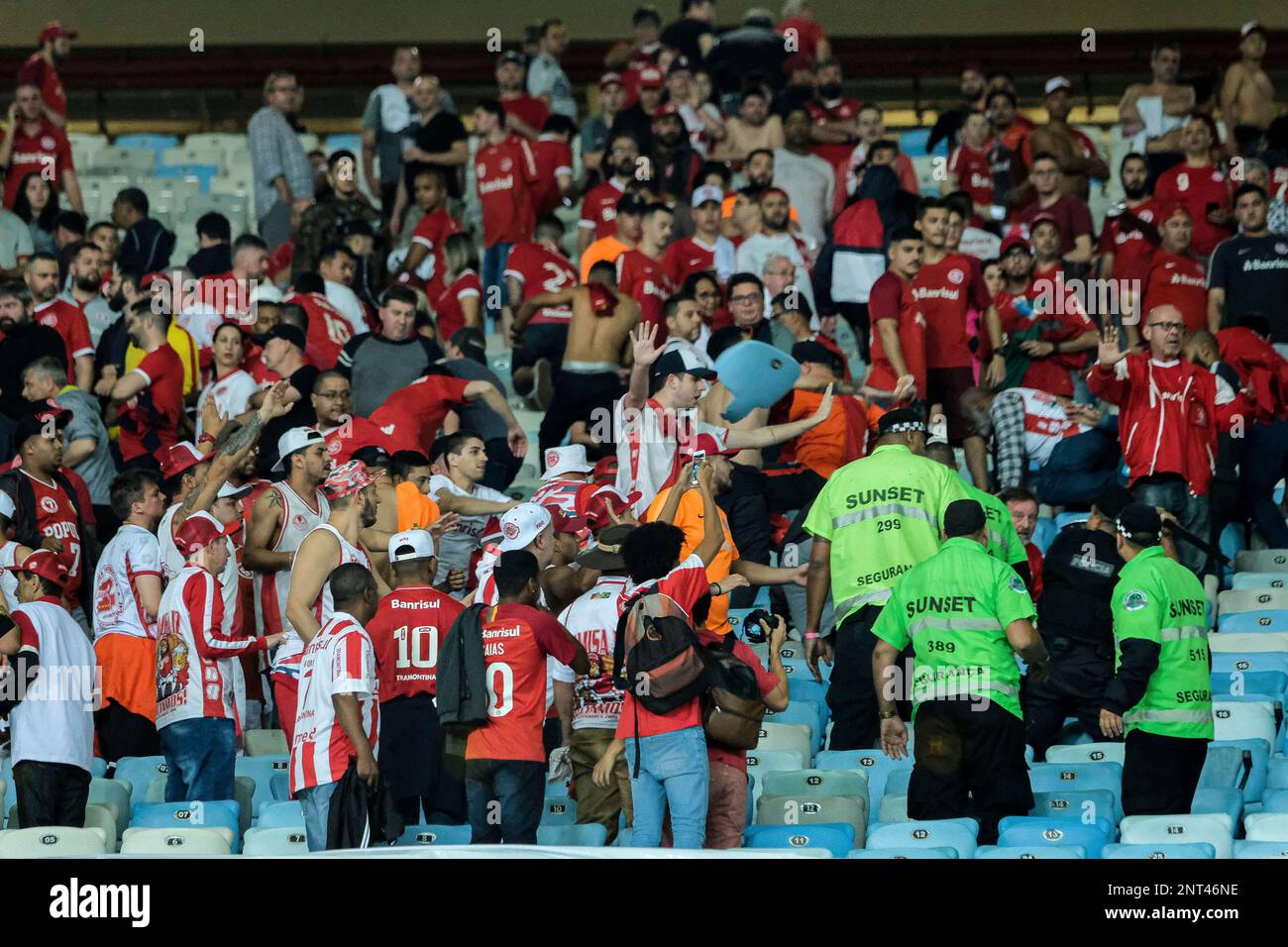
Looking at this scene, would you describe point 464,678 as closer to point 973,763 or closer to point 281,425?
point 973,763

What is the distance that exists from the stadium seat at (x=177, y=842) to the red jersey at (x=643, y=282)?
16.5 ft

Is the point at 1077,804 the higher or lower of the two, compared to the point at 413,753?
lower

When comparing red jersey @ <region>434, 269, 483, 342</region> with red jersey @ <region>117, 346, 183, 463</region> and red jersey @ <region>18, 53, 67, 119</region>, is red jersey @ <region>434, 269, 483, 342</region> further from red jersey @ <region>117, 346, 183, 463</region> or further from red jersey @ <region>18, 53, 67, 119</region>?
red jersey @ <region>18, 53, 67, 119</region>

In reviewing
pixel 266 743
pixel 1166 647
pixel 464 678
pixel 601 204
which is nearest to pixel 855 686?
pixel 1166 647

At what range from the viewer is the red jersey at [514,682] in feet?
24.5

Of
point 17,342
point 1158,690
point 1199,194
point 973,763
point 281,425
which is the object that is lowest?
point 973,763

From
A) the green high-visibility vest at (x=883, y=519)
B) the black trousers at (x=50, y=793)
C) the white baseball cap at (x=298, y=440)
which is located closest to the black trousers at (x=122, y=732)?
the black trousers at (x=50, y=793)

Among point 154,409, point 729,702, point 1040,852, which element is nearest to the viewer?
point 1040,852

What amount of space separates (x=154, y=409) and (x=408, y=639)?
11.9 ft

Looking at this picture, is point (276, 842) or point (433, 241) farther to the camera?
point (433, 241)

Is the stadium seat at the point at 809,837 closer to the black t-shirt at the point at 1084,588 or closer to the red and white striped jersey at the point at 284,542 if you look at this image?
the black t-shirt at the point at 1084,588

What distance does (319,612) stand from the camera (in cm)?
845

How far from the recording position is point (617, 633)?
7273 mm
